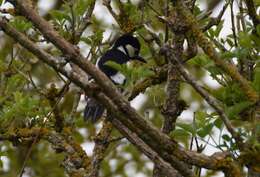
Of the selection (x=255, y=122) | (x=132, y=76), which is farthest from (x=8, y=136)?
(x=255, y=122)

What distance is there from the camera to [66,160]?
11.0 ft

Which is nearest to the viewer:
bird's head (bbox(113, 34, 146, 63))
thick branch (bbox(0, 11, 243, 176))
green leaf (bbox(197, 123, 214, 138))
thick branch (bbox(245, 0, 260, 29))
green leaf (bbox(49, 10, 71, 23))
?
thick branch (bbox(0, 11, 243, 176))

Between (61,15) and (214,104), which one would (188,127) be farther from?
(61,15)

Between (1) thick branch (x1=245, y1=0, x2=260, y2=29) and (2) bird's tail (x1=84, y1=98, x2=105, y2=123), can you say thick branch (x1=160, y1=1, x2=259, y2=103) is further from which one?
(2) bird's tail (x1=84, y1=98, x2=105, y2=123)

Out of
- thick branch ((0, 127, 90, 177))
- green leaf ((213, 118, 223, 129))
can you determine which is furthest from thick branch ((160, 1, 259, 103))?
thick branch ((0, 127, 90, 177))

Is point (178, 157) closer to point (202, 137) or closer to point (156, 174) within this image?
point (202, 137)

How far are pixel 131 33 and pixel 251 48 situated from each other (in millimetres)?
1168

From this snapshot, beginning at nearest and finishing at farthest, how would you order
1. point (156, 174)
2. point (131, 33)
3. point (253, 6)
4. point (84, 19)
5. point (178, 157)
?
point (178, 157), point (253, 6), point (156, 174), point (84, 19), point (131, 33)

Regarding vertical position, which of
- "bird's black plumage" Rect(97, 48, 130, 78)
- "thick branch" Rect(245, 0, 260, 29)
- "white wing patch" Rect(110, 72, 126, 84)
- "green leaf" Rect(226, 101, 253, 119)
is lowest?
"green leaf" Rect(226, 101, 253, 119)

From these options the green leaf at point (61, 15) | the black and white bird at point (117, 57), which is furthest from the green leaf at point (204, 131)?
the black and white bird at point (117, 57)

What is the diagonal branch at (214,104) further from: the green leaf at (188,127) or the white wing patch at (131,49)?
the white wing patch at (131,49)

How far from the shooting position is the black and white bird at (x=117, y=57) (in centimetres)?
389

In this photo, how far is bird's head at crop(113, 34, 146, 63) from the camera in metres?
3.84

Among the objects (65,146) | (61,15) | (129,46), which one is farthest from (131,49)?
(61,15)
